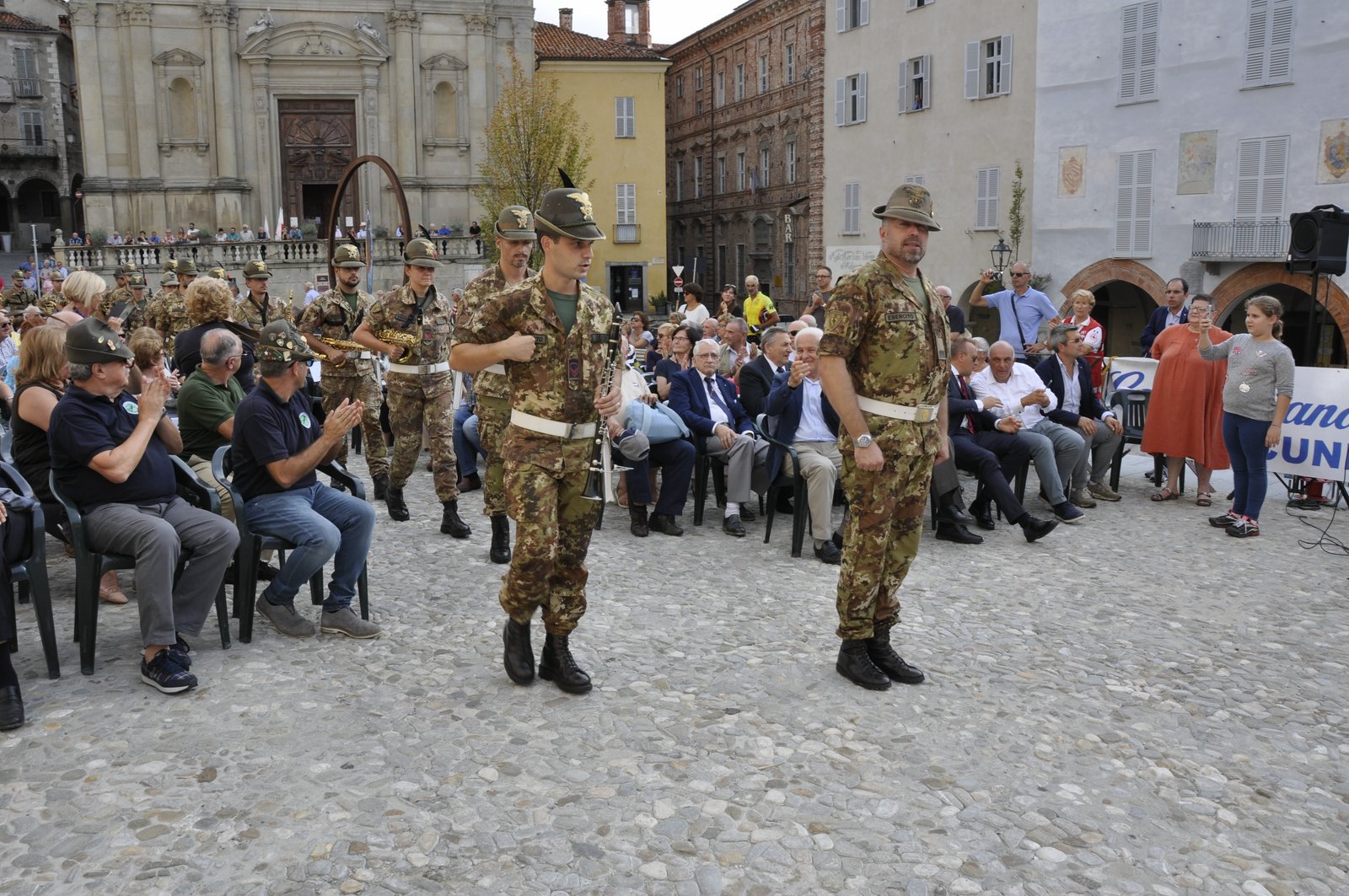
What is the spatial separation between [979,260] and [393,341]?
73.4ft

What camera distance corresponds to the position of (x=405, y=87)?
4078cm

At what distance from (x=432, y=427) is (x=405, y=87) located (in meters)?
35.6

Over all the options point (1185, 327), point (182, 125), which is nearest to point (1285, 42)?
point (1185, 327)

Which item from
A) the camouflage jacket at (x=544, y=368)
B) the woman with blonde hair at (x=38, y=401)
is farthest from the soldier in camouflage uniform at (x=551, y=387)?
the woman with blonde hair at (x=38, y=401)

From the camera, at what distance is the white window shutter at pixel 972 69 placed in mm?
27266

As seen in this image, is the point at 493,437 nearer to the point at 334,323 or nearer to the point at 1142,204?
the point at 334,323

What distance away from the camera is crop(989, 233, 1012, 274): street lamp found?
2634 cm

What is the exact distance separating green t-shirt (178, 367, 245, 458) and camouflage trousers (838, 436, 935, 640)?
147 inches

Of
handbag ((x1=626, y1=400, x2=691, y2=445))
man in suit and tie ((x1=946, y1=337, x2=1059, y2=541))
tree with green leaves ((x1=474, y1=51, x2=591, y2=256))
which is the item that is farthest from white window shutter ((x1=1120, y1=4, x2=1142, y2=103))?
tree with green leaves ((x1=474, y1=51, x2=591, y2=256))

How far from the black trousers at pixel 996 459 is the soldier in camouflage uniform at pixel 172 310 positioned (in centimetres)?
742

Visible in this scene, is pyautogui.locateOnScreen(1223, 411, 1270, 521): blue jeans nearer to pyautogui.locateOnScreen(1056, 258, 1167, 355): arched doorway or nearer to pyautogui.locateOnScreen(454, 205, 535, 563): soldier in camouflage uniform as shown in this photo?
pyautogui.locateOnScreen(454, 205, 535, 563): soldier in camouflage uniform

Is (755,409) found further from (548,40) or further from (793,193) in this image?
(548,40)

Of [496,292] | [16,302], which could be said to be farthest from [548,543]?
[16,302]

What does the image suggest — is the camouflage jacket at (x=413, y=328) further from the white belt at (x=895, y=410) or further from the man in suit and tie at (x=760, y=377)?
the white belt at (x=895, y=410)
